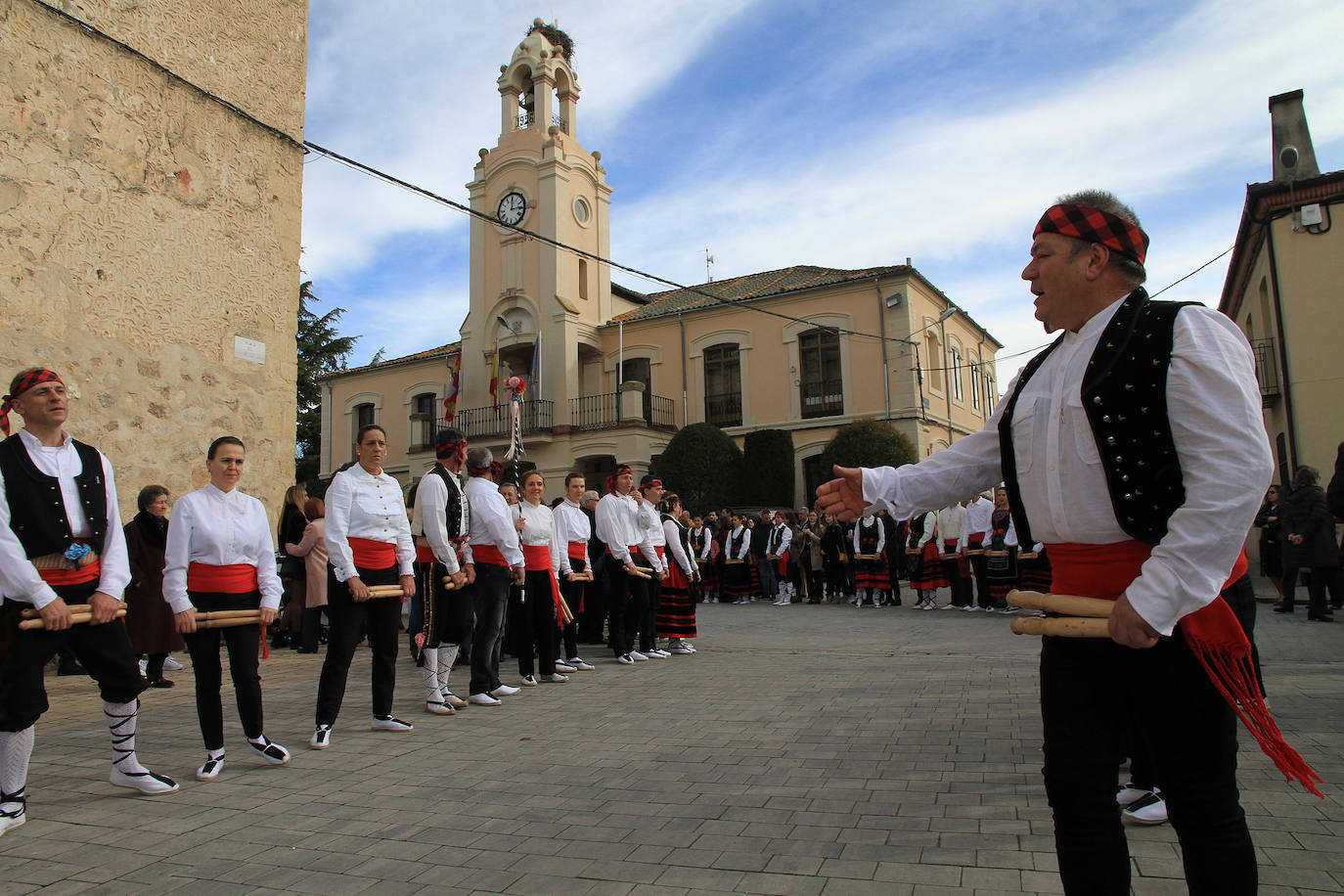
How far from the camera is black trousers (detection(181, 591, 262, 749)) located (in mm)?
4875

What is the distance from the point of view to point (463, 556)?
6859 millimetres

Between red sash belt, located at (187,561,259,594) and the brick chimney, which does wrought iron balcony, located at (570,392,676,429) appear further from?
red sash belt, located at (187,561,259,594)

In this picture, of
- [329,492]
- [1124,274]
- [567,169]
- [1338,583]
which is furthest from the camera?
[567,169]

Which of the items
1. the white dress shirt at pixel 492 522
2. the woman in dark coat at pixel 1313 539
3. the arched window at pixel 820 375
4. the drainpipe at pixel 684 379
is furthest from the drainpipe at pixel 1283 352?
the white dress shirt at pixel 492 522

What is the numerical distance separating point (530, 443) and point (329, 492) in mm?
25630

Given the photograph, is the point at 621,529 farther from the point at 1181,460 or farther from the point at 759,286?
the point at 759,286

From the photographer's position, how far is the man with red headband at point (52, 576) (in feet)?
13.0

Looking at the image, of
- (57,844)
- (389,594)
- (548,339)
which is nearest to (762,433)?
(548,339)

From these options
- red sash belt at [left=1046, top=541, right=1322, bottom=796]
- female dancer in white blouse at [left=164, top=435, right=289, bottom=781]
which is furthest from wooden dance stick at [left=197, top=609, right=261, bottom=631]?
red sash belt at [left=1046, top=541, right=1322, bottom=796]

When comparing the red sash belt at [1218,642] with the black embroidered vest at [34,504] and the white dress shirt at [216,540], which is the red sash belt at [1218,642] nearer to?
the white dress shirt at [216,540]

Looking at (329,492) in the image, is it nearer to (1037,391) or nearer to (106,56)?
(1037,391)

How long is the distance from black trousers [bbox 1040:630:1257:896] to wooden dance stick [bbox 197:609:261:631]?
430 cm

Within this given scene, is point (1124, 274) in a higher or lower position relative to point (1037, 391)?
higher

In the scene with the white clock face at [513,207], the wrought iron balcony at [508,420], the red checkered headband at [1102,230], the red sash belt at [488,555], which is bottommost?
the red sash belt at [488,555]
